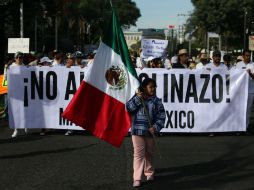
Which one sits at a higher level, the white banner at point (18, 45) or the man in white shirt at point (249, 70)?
the white banner at point (18, 45)

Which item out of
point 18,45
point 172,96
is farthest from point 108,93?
point 18,45

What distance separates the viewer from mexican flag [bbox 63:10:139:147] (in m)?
8.56

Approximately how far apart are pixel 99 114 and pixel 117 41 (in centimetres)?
105

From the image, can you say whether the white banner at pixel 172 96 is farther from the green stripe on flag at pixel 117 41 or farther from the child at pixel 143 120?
the child at pixel 143 120

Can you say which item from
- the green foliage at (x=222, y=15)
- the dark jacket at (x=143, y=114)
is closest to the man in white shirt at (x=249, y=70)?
the dark jacket at (x=143, y=114)

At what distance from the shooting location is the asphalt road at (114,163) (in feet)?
26.3

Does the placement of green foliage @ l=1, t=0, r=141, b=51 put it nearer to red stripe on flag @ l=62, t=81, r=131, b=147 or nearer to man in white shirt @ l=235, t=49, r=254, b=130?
man in white shirt @ l=235, t=49, r=254, b=130

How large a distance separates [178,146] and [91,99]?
3041 millimetres

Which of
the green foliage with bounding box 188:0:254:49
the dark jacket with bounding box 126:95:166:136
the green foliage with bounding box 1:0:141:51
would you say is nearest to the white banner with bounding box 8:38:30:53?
the dark jacket with bounding box 126:95:166:136

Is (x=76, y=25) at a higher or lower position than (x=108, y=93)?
higher

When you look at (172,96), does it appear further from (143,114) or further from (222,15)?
(222,15)

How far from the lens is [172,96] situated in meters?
12.6

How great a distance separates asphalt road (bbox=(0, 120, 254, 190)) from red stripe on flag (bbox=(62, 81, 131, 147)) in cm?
57

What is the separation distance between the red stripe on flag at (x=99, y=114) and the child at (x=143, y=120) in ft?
2.03
